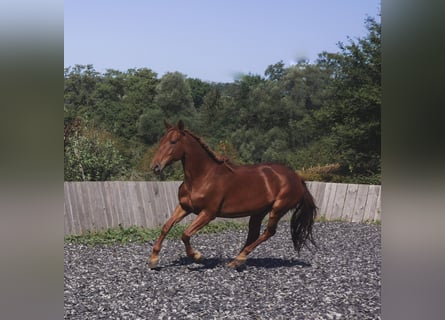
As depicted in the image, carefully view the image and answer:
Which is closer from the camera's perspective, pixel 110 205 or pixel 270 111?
pixel 110 205

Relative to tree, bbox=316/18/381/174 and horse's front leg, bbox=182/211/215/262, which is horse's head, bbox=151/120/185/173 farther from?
tree, bbox=316/18/381/174

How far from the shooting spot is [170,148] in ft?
24.1

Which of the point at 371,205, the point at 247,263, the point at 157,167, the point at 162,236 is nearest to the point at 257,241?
the point at 247,263

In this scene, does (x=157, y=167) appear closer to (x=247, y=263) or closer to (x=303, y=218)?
(x=247, y=263)

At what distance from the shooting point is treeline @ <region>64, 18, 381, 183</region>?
18188mm

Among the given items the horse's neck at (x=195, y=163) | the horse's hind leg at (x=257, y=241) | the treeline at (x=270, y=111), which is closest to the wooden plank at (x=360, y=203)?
the treeline at (x=270, y=111)

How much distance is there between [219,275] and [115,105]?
15773 millimetres

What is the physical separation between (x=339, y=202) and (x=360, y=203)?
50 cm

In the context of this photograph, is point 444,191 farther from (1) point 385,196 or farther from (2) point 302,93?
(2) point 302,93

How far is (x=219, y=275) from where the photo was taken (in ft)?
22.8

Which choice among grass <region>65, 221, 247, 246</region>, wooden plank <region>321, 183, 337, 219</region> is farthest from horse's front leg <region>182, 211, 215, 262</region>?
wooden plank <region>321, 183, 337, 219</region>

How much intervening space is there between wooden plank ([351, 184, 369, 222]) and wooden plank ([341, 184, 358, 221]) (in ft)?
0.23

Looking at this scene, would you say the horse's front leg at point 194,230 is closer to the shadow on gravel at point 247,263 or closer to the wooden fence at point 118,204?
the shadow on gravel at point 247,263

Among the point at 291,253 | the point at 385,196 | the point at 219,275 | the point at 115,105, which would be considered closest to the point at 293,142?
the point at 115,105
